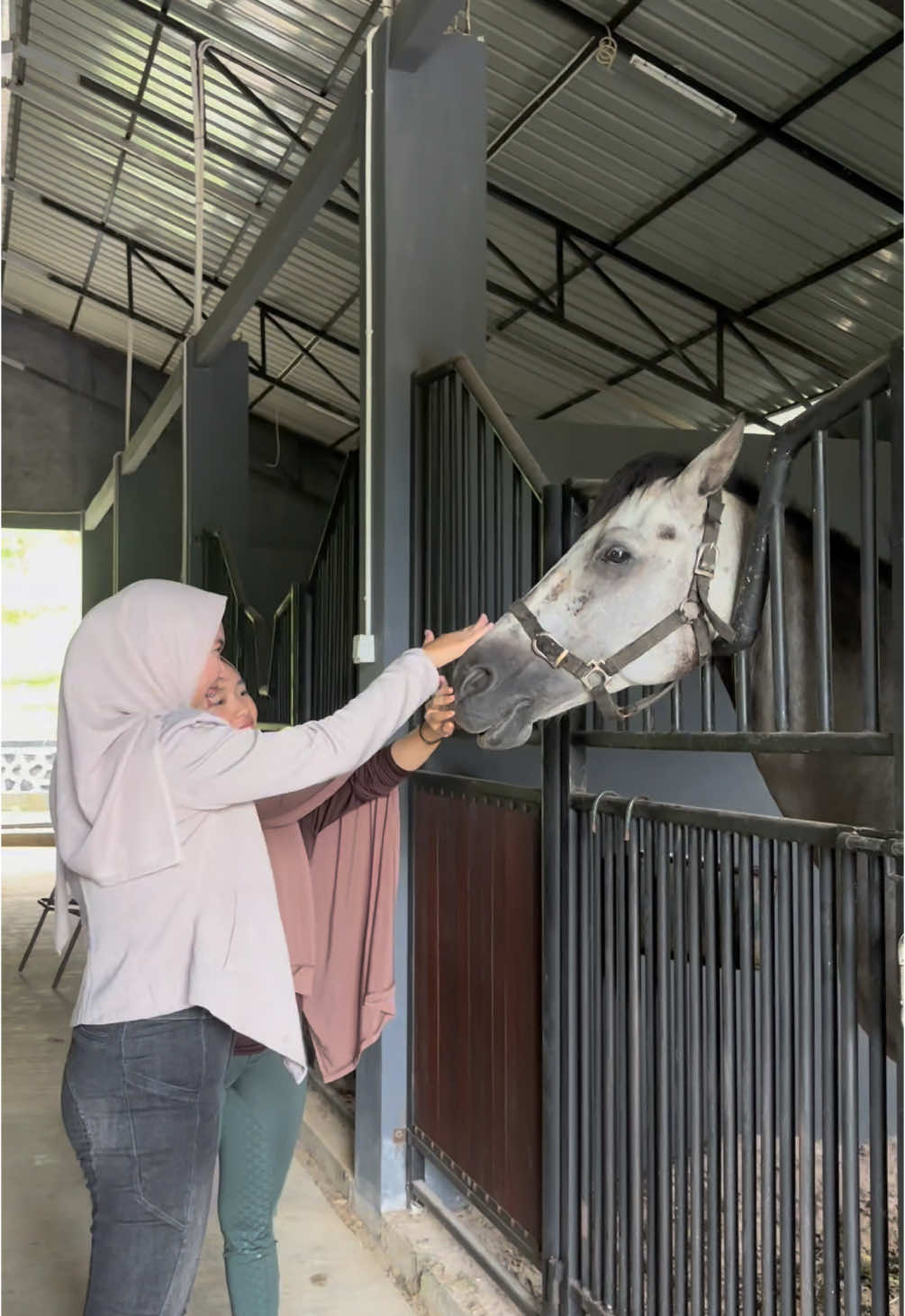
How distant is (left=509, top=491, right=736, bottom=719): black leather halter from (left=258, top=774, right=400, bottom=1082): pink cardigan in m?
0.54

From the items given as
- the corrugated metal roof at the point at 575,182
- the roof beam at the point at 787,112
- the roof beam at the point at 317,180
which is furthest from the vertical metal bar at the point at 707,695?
the roof beam at the point at 787,112

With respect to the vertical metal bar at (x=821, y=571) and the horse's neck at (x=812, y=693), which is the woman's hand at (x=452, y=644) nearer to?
the horse's neck at (x=812, y=693)

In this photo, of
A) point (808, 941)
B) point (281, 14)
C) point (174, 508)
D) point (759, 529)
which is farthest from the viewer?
point (174, 508)

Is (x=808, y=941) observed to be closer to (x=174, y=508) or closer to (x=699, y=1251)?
(x=699, y=1251)

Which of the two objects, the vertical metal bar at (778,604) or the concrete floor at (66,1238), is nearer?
the vertical metal bar at (778,604)

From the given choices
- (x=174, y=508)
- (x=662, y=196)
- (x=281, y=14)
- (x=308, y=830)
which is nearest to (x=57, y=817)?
(x=308, y=830)

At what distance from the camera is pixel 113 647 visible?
158 cm

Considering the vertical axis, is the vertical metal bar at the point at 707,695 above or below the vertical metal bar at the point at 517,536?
below

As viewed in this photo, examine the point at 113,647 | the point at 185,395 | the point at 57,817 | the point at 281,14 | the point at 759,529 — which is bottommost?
the point at 57,817

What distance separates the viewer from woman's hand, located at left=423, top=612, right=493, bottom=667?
189 cm

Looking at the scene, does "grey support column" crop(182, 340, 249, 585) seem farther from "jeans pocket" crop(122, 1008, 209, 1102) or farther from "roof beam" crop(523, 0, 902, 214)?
"jeans pocket" crop(122, 1008, 209, 1102)

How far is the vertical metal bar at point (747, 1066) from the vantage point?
5.35 feet

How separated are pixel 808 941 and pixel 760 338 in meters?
8.20

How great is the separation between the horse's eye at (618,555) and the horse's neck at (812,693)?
0.57 ft
